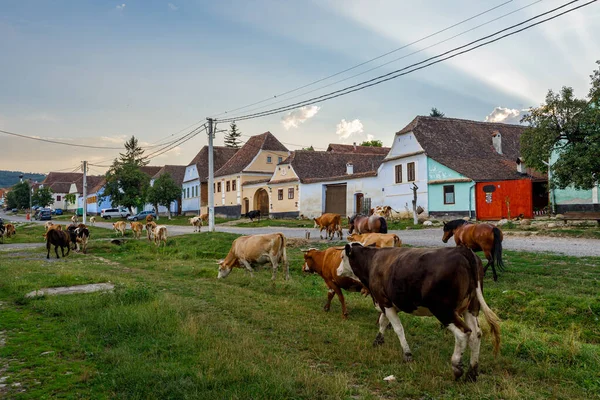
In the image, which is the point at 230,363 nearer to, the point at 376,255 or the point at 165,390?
the point at 165,390

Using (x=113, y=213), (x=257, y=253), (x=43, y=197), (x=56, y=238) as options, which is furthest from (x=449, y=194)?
(x=43, y=197)

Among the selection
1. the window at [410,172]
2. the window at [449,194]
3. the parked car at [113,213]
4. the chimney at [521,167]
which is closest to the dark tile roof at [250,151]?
the parked car at [113,213]


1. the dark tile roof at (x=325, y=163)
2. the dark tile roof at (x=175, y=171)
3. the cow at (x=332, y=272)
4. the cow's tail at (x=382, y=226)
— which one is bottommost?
the cow at (x=332, y=272)

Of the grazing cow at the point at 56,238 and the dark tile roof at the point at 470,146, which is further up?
the dark tile roof at the point at 470,146

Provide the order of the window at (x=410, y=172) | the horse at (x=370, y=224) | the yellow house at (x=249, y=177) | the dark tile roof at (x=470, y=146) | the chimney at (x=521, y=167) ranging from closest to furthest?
the horse at (x=370, y=224), the dark tile roof at (x=470, y=146), the chimney at (x=521, y=167), the window at (x=410, y=172), the yellow house at (x=249, y=177)

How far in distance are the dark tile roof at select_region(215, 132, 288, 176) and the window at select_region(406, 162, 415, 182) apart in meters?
22.5

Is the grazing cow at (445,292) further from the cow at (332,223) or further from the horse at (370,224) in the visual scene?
the cow at (332,223)

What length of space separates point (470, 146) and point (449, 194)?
7.51 meters

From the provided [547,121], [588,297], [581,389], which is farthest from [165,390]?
[547,121]

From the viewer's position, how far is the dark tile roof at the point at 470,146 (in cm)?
3422

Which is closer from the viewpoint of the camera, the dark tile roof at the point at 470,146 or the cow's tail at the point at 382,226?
the cow's tail at the point at 382,226

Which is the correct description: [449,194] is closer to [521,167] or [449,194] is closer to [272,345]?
[521,167]

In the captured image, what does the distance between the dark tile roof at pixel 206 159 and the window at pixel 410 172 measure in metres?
29.6

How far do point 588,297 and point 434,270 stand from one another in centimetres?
540
